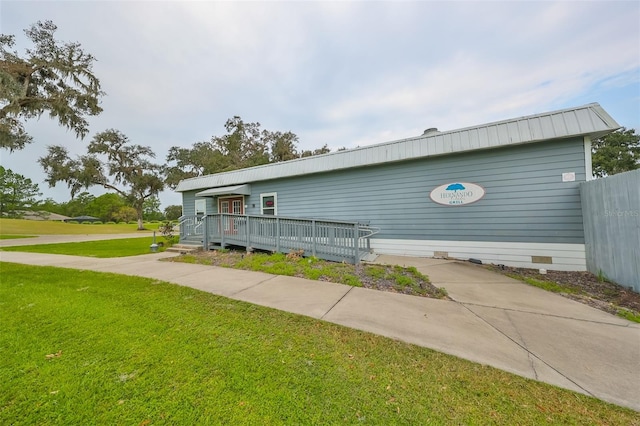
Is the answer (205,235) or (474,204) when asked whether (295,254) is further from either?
(474,204)

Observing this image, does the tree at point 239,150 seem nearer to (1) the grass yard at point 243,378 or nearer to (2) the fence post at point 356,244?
(2) the fence post at point 356,244

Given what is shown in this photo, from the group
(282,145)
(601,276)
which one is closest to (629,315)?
(601,276)

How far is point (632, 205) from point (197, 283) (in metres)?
7.71

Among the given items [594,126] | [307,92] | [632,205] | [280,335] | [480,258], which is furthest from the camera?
[307,92]

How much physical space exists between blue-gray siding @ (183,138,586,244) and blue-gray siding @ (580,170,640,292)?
1.45ft

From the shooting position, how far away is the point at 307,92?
13203 millimetres

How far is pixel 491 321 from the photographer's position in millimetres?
3025

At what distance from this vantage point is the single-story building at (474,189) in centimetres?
532

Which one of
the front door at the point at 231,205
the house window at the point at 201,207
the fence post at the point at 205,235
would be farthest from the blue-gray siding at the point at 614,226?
the house window at the point at 201,207

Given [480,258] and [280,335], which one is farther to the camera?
[480,258]

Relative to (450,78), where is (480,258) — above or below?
below

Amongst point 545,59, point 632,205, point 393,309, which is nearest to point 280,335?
point 393,309

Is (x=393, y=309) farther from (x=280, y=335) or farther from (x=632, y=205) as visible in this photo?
(x=632, y=205)

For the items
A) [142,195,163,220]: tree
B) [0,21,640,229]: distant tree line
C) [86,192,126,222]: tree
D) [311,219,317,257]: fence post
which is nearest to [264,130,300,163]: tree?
[0,21,640,229]: distant tree line
